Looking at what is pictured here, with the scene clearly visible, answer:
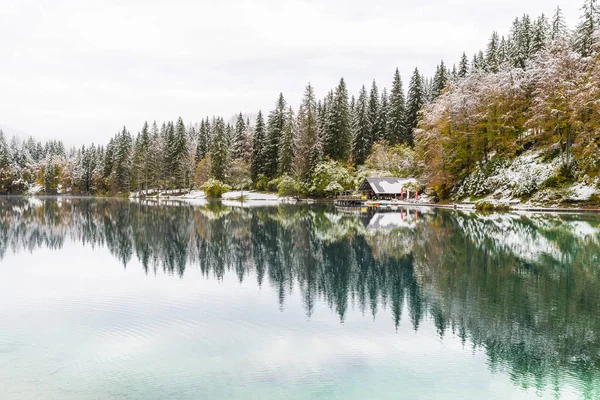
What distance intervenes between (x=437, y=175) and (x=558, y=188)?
13817mm

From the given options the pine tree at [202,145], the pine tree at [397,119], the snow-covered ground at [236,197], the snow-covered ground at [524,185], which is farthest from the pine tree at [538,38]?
the pine tree at [202,145]

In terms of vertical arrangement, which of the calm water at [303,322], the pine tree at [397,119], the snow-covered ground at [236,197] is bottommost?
the calm water at [303,322]

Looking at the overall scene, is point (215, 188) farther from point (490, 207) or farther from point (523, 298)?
point (523, 298)

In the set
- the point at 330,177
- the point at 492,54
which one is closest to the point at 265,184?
the point at 330,177

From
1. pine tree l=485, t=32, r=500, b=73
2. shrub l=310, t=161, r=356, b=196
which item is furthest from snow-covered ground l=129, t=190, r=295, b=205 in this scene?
pine tree l=485, t=32, r=500, b=73

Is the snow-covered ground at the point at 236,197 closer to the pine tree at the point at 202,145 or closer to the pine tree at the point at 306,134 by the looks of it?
the pine tree at the point at 306,134

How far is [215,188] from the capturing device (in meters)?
86.3

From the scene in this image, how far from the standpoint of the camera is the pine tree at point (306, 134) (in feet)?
243

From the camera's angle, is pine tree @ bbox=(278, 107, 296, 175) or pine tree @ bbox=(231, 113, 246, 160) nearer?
pine tree @ bbox=(278, 107, 296, 175)

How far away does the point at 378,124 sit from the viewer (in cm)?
8244

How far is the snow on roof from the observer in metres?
63.7

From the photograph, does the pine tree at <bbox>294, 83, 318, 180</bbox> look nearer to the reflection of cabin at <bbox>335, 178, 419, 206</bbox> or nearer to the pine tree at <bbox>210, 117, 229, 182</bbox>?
the reflection of cabin at <bbox>335, 178, 419, 206</bbox>

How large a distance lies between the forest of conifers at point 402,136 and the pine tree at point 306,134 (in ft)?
0.60

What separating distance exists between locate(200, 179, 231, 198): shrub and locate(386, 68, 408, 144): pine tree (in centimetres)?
3247
